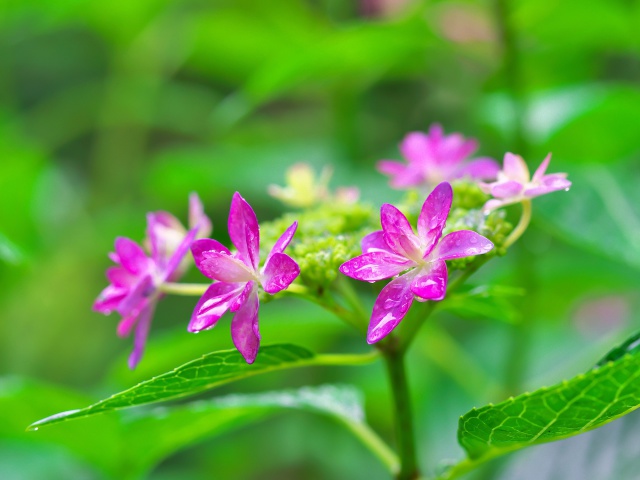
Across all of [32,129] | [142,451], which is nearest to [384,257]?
[142,451]

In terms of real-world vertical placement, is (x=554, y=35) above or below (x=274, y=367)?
above

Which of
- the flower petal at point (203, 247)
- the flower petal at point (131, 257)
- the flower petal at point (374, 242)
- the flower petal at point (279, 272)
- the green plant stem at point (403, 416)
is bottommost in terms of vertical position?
the green plant stem at point (403, 416)

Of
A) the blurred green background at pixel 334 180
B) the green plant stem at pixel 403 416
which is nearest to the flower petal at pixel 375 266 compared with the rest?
the green plant stem at pixel 403 416

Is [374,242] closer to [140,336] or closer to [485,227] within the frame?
[485,227]

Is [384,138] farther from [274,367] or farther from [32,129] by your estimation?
[274,367]

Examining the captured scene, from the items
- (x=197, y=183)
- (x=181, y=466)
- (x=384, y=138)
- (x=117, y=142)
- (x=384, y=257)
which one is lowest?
(x=384, y=257)

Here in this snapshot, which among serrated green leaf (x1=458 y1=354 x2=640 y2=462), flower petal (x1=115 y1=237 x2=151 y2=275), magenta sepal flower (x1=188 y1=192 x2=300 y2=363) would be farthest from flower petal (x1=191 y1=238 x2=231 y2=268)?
serrated green leaf (x1=458 y1=354 x2=640 y2=462)

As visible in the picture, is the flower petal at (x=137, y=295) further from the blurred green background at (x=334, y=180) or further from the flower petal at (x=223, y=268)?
the blurred green background at (x=334, y=180)
